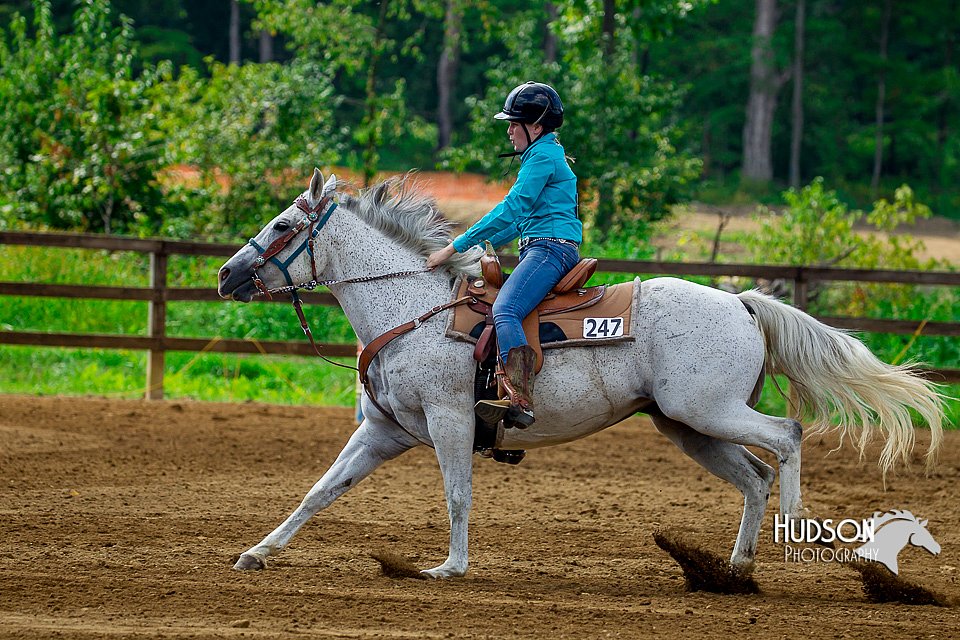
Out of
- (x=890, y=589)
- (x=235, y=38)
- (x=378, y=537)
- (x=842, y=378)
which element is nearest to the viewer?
(x=890, y=589)

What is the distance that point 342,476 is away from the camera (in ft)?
18.3

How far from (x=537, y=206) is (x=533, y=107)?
1.63 feet

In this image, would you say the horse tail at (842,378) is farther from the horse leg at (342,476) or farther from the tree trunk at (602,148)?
the tree trunk at (602,148)

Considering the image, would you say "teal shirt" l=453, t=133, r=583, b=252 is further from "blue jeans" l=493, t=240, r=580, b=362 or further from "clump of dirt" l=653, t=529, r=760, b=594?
"clump of dirt" l=653, t=529, r=760, b=594

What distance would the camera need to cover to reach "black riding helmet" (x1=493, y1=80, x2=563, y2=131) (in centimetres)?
546

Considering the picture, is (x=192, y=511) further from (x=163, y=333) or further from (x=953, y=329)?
(x=953, y=329)

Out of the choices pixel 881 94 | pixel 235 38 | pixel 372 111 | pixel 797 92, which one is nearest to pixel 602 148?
pixel 372 111

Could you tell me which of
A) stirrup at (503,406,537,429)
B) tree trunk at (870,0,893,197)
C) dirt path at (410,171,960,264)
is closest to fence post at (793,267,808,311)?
stirrup at (503,406,537,429)

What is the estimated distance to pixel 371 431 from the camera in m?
5.69

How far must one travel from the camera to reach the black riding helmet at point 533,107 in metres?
5.46

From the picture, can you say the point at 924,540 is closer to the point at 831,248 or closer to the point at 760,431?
the point at 760,431

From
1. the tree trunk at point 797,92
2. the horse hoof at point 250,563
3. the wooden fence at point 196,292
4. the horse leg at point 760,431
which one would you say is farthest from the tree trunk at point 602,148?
the tree trunk at point 797,92

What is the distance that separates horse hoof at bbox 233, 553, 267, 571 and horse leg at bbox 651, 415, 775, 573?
2200mm

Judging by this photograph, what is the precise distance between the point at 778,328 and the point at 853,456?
4300mm
